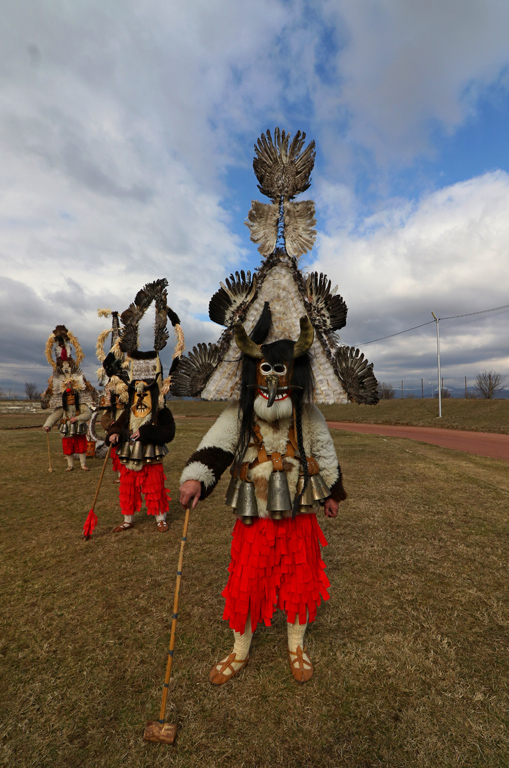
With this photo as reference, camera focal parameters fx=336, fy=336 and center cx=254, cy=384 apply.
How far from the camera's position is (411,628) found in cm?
270

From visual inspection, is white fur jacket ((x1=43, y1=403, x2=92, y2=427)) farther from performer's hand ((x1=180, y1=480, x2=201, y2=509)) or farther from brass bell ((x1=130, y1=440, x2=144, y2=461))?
performer's hand ((x1=180, y1=480, x2=201, y2=509))

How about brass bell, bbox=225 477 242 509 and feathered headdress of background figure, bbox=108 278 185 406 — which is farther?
feathered headdress of background figure, bbox=108 278 185 406

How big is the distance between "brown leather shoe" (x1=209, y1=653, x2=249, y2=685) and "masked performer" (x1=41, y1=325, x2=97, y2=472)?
6885mm

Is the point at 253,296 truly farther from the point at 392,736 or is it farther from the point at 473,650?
the point at 473,650

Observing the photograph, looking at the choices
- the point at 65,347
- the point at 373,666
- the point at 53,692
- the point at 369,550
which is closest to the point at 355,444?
the point at 369,550

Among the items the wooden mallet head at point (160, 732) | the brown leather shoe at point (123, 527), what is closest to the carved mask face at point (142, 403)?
the brown leather shoe at point (123, 527)

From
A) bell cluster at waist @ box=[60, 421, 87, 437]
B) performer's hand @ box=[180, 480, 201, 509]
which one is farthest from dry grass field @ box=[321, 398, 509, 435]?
performer's hand @ box=[180, 480, 201, 509]

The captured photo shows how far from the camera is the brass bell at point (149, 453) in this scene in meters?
4.52

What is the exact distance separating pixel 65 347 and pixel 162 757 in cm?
789

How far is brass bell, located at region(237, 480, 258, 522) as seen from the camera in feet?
7.19

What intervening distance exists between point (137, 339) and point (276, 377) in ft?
11.1

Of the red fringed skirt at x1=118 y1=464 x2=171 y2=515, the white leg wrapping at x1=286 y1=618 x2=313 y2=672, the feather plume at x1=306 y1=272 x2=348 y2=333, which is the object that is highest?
the feather plume at x1=306 y1=272 x2=348 y2=333

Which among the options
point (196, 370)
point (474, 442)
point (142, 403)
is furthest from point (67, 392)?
point (474, 442)

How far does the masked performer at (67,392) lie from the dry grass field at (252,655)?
134 inches
